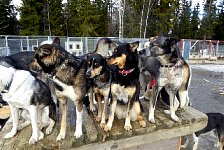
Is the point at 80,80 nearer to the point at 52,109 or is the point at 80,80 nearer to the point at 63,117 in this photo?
the point at 63,117

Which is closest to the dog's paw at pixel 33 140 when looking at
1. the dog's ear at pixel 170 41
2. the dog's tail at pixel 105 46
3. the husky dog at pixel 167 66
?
the dog's tail at pixel 105 46

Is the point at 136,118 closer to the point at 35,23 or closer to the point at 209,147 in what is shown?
the point at 209,147

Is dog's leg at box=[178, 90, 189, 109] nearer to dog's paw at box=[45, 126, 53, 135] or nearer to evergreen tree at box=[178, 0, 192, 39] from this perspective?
dog's paw at box=[45, 126, 53, 135]

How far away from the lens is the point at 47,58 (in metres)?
2.65

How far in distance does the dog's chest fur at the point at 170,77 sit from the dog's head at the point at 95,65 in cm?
88

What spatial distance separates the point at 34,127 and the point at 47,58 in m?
0.93

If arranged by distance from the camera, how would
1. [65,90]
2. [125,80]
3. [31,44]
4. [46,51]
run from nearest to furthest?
1. [46,51]
2. [65,90]
3. [125,80]
4. [31,44]

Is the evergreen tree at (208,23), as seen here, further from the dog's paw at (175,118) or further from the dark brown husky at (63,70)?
the dark brown husky at (63,70)

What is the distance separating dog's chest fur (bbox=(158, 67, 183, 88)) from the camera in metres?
3.35

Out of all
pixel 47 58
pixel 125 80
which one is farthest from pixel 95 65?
pixel 47 58

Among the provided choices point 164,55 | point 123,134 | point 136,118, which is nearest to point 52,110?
point 123,134

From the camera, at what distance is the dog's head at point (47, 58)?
260cm

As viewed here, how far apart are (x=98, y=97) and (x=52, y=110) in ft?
2.19

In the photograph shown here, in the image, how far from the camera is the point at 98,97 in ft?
11.1
